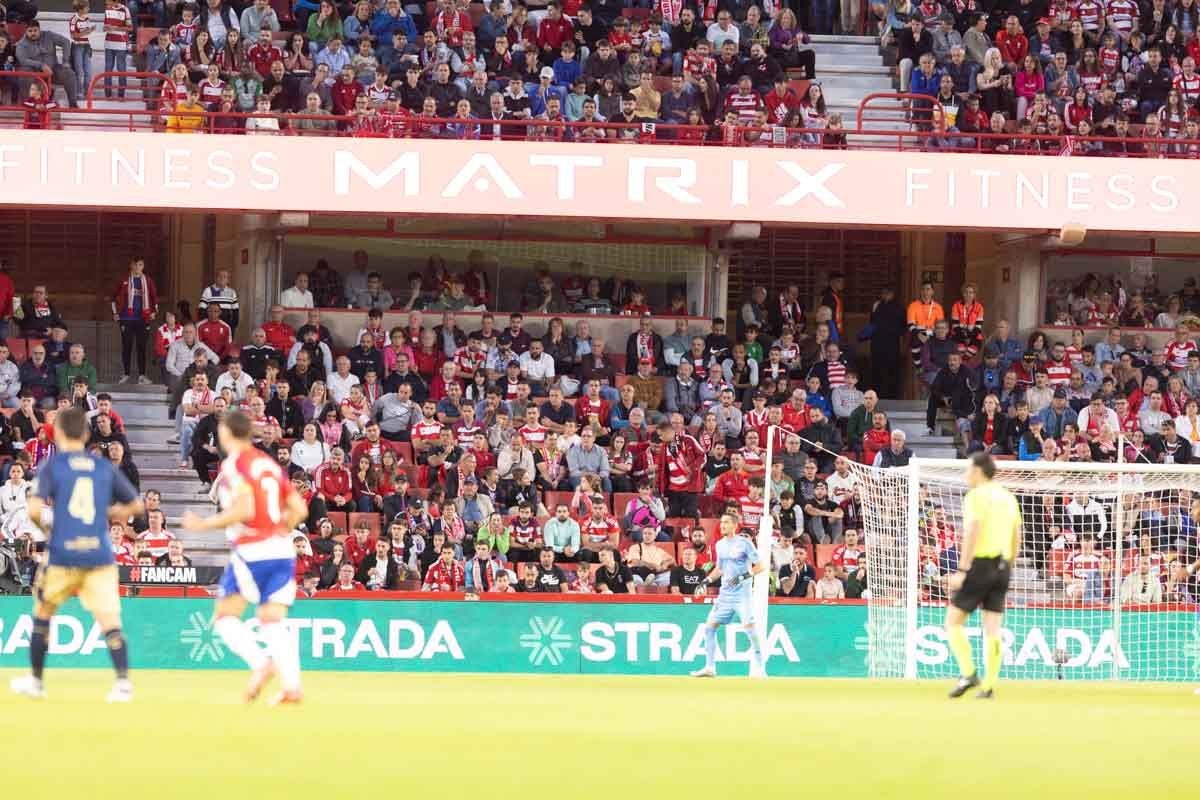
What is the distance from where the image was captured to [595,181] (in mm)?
26734

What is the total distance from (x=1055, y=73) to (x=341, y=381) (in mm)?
11626

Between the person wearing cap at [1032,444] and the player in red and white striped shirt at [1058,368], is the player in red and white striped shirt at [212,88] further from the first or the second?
the player in red and white striped shirt at [1058,368]

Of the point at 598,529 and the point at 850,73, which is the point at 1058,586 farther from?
the point at 850,73

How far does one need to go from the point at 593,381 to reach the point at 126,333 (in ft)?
21.2

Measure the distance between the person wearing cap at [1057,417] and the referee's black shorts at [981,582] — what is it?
11967 millimetres

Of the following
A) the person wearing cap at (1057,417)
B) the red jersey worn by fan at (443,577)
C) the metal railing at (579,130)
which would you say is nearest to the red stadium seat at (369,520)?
the red jersey worn by fan at (443,577)

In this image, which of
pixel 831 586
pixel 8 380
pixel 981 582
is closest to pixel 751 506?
pixel 831 586

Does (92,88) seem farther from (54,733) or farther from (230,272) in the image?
(54,733)

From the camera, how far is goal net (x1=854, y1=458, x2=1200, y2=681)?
2072 cm

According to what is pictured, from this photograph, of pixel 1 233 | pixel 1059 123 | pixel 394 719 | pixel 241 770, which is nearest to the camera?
pixel 241 770

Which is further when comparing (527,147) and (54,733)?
(527,147)

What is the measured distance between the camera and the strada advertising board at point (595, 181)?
25.9 m

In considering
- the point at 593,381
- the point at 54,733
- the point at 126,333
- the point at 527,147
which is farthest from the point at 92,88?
the point at 54,733

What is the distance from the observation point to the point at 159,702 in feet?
39.9
